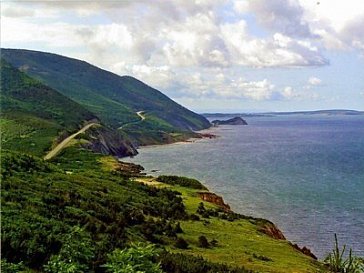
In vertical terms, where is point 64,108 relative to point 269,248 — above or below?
above

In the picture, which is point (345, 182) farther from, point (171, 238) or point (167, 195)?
point (171, 238)

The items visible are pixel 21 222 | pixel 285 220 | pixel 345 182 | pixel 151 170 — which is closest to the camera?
pixel 21 222

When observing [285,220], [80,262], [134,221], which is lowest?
[285,220]

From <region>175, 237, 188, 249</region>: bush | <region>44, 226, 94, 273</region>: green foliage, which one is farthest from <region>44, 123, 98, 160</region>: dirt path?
<region>44, 226, 94, 273</region>: green foliage

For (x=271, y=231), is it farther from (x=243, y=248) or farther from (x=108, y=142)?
(x=108, y=142)

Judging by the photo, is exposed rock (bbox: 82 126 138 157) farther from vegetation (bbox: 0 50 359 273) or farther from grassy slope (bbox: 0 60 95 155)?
vegetation (bbox: 0 50 359 273)

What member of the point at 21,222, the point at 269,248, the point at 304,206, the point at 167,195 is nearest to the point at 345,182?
the point at 304,206

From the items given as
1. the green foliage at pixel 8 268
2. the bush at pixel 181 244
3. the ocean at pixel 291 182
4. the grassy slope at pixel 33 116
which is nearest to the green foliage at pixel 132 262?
the green foliage at pixel 8 268
